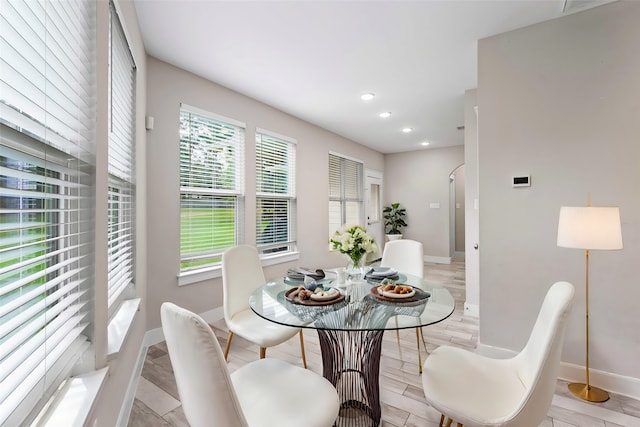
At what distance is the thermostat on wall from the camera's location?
87.9 inches

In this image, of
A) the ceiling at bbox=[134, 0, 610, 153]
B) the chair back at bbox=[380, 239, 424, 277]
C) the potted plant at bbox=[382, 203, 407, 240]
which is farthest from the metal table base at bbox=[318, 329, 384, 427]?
the potted plant at bbox=[382, 203, 407, 240]

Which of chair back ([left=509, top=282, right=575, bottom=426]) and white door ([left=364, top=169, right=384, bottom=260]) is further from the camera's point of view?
white door ([left=364, top=169, right=384, bottom=260])

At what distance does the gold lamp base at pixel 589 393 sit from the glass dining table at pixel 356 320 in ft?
3.92

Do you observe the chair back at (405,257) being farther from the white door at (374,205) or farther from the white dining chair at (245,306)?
the white door at (374,205)

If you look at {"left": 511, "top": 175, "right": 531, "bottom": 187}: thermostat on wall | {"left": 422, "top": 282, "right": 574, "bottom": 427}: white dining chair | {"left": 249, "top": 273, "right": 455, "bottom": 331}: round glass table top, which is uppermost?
{"left": 511, "top": 175, "right": 531, "bottom": 187}: thermostat on wall

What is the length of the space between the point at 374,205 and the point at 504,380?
5795mm

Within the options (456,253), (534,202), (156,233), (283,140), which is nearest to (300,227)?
(283,140)

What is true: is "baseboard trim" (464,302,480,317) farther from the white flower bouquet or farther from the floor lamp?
the white flower bouquet

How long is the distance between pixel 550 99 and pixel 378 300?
2013 millimetres

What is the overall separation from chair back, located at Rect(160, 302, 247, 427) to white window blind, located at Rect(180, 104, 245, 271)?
7.23 feet

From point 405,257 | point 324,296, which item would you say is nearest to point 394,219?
point 405,257

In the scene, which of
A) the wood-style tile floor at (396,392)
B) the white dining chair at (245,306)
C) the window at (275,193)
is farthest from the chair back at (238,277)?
the window at (275,193)

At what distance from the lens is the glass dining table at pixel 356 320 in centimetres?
141

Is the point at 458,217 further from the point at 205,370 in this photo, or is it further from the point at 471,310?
the point at 205,370
